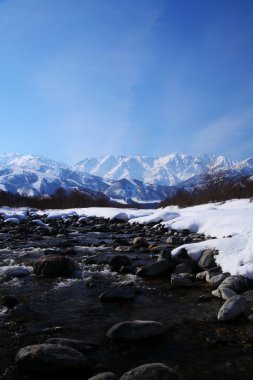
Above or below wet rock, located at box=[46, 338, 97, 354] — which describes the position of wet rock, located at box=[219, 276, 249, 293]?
above

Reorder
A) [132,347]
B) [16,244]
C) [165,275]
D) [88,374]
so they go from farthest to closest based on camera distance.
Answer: [16,244], [165,275], [132,347], [88,374]

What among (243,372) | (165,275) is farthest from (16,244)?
(243,372)

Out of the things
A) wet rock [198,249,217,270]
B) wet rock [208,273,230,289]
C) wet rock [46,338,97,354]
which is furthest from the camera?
Answer: wet rock [198,249,217,270]

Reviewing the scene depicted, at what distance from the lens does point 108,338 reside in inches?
301

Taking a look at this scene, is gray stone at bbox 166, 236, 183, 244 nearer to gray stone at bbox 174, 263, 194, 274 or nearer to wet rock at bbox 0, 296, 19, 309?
gray stone at bbox 174, 263, 194, 274

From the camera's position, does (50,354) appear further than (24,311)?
No

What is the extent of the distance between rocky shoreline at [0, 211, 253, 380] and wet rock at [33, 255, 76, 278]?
4cm

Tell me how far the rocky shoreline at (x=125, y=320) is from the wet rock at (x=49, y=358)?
2 cm

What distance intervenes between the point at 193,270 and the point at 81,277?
4.21 metres

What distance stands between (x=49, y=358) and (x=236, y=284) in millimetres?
6398

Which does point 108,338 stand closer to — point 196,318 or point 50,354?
point 50,354

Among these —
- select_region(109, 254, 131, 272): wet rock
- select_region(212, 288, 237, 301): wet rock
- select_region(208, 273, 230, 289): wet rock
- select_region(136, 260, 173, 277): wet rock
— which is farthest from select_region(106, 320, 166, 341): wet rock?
select_region(109, 254, 131, 272): wet rock

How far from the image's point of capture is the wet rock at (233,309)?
28.0 feet

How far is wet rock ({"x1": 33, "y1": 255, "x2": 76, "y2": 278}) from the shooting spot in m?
13.6
